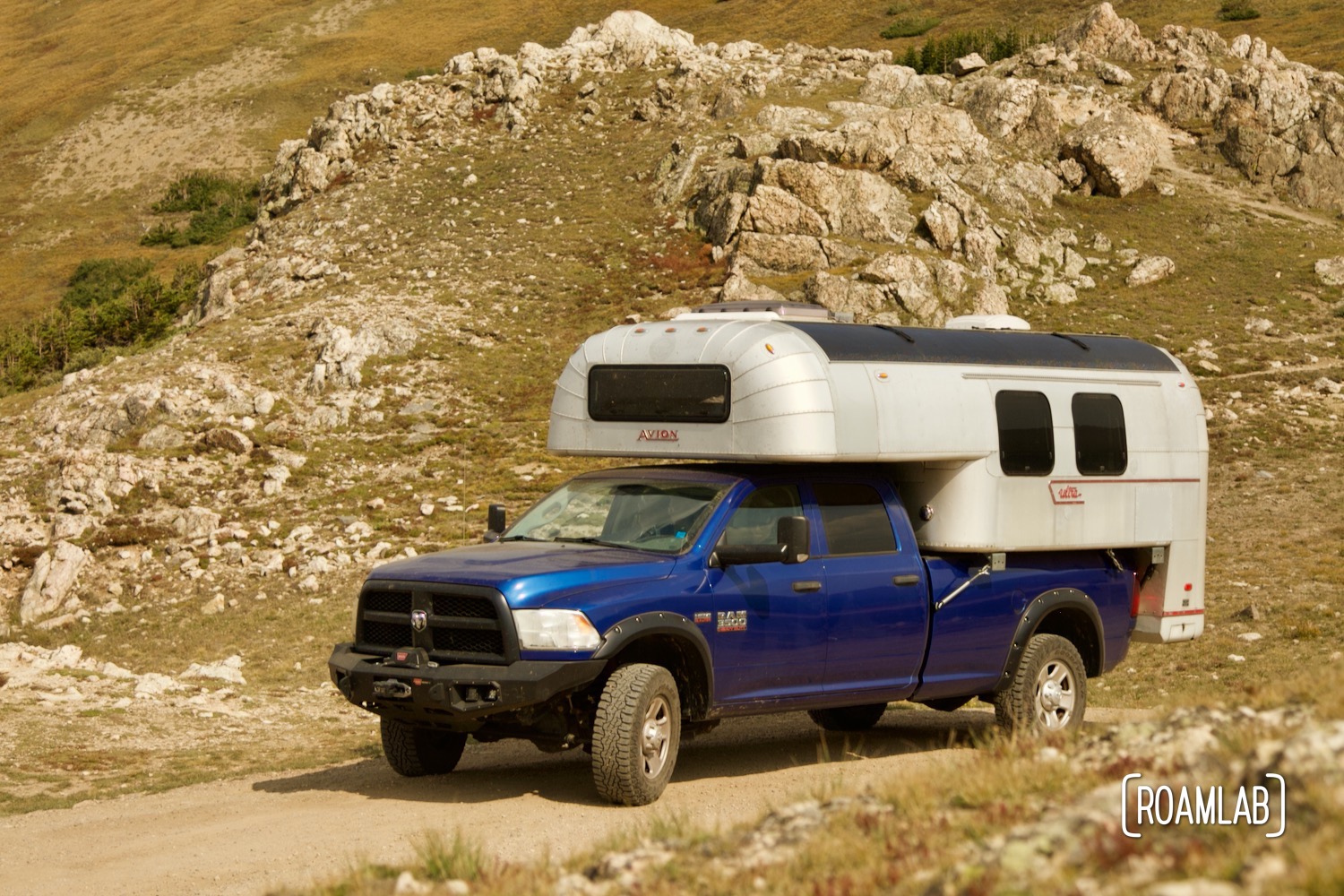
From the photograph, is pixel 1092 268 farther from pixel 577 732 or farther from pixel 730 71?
pixel 577 732

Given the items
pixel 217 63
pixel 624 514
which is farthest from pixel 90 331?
pixel 217 63

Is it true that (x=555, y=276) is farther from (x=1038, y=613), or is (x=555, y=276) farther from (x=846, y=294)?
(x=1038, y=613)

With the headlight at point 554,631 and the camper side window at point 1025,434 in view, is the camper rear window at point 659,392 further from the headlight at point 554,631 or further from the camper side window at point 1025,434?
the camper side window at point 1025,434

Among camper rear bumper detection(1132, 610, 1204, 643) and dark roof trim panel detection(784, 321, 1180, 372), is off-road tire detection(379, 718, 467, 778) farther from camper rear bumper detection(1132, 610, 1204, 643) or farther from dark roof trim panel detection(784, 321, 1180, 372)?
camper rear bumper detection(1132, 610, 1204, 643)

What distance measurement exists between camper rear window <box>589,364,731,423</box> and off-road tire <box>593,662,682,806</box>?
2098 mm

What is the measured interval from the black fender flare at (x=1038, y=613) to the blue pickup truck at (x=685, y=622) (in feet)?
0.08

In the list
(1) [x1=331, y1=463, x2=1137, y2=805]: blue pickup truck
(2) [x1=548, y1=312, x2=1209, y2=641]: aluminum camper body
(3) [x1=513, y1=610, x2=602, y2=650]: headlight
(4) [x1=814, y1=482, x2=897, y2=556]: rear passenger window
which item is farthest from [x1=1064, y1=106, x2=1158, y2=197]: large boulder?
(3) [x1=513, y1=610, x2=602, y2=650]: headlight

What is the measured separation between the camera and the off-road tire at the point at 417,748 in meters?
10.1

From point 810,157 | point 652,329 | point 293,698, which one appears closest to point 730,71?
point 810,157

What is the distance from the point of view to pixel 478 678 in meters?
8.60

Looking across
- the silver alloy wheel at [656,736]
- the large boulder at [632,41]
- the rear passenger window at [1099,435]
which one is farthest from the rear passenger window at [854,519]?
the large boulder at [632,41]

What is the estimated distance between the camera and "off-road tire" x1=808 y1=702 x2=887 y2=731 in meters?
12.7

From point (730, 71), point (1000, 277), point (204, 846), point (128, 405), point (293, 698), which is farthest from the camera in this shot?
point (730, 71)

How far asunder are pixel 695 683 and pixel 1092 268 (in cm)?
A: 3834
